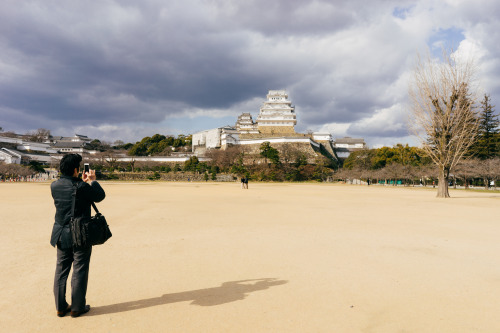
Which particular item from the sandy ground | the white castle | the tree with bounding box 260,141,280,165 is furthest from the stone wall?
the sandy ground

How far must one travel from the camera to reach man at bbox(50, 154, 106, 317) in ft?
10.1

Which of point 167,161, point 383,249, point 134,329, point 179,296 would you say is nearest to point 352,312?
point 179,296

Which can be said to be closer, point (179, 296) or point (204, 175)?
point (179, 296)

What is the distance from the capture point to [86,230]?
9.98 feet

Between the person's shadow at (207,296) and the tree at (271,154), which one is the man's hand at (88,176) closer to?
the person's shadow at (207,296)

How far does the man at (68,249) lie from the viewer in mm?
3088

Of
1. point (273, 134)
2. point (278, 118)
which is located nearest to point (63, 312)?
point (273, 134)

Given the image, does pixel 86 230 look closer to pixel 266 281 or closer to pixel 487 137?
pixel 266 281

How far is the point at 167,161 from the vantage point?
6209 centimetres

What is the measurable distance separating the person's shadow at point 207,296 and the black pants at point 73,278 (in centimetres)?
25

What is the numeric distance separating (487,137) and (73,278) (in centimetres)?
5614

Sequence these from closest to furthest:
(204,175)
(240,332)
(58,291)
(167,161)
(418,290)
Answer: (240,332) → (58,291) → (418,290) → (204,175) → (167,161)

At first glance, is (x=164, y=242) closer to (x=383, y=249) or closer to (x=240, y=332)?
(x=240, y=332)

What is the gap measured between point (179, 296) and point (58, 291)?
1405 millimetres
